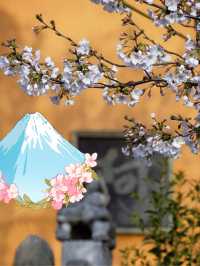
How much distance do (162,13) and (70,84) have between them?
78cm

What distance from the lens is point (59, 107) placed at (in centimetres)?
1443

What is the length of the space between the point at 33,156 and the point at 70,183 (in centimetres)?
23

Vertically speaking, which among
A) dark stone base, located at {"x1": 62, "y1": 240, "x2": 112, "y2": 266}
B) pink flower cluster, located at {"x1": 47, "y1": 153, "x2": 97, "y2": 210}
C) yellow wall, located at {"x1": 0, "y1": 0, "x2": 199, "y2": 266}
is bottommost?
pink flower cluster, located at {"x1": 47, "y1": 153, "x2": 97, "y2": 210}

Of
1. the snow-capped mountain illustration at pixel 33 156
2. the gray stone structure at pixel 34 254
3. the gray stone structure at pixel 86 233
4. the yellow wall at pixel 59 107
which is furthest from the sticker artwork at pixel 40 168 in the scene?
the yellow wall at pixel 59 107

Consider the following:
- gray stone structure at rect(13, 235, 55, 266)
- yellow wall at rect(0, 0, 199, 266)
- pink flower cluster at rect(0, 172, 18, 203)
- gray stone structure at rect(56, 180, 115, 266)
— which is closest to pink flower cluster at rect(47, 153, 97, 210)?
pink flower cluster at rect(0, 172, 18, 203)

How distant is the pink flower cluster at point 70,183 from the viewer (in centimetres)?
636

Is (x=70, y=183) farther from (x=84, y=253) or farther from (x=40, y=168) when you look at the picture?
(x=84, y=253)

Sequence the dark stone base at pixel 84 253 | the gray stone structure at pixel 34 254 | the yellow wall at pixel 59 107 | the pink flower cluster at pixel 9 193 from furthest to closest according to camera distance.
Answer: the yellow wall at pixel 59 107 < the dark stone base at pixel 84 253 < the gray stone structure at pixel 34 254 < the pink flower cluster at pixel 9 193

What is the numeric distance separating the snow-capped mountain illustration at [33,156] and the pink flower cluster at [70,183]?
1.5 inches

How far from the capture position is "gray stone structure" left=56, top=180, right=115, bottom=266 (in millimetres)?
11266

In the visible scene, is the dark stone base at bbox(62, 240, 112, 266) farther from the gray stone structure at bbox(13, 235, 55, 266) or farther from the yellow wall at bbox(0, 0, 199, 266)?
the yellow wall at bbox(0, 0, 199, 266)

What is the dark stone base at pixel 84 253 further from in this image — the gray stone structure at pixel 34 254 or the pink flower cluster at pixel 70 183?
the pink flower cluster at pixel 70 183

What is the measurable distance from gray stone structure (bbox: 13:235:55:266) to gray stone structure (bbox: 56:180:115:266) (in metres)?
0.68

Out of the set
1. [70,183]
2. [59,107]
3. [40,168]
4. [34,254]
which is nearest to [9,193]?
[40,168]
